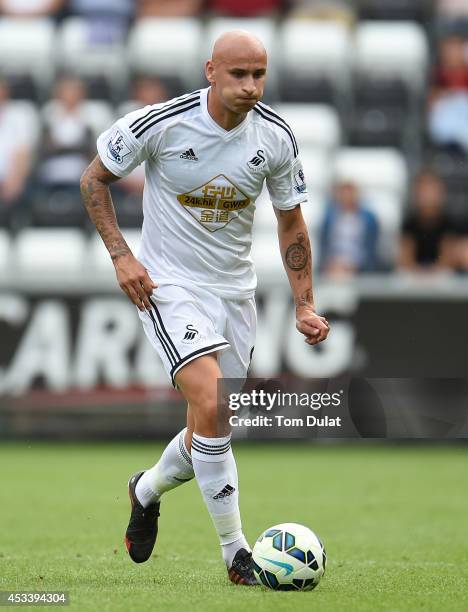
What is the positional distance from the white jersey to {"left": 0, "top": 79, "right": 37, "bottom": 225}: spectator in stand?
8.42 metres

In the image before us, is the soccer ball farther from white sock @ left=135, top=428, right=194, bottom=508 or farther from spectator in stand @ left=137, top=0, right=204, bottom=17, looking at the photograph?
spectator in stand @ left=137, top=0, right=204, bottom=17

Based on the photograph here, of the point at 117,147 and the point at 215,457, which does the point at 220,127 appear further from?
A: the point at 215,457

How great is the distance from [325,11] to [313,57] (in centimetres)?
94

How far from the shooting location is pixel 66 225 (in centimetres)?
1414

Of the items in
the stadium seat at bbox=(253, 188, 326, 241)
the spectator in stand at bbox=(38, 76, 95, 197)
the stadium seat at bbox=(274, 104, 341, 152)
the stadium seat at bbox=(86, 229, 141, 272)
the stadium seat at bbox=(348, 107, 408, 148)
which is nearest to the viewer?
the stadium seat at bbox=(86, 229, 141, 272)

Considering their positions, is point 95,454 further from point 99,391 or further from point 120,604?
point 120,604

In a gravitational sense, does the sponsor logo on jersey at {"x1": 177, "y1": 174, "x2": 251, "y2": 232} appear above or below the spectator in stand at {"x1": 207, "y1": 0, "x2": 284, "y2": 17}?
above

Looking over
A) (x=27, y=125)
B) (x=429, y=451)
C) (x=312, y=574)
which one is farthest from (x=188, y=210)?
(x=27, y=125)

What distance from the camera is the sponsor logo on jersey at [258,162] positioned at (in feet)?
19.4

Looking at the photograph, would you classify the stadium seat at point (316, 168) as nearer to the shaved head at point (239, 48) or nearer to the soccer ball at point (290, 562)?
the shaved head at point (239, 48)

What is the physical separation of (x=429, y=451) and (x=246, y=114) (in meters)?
7.51

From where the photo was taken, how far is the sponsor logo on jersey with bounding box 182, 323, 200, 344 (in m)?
5.75

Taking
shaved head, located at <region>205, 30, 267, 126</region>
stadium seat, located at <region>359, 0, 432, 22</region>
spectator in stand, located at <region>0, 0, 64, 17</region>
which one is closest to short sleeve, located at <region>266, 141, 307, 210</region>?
shaved head, located at <region>205, 30, 267, 126</region>

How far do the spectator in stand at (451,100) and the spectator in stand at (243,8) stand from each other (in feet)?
7.88
